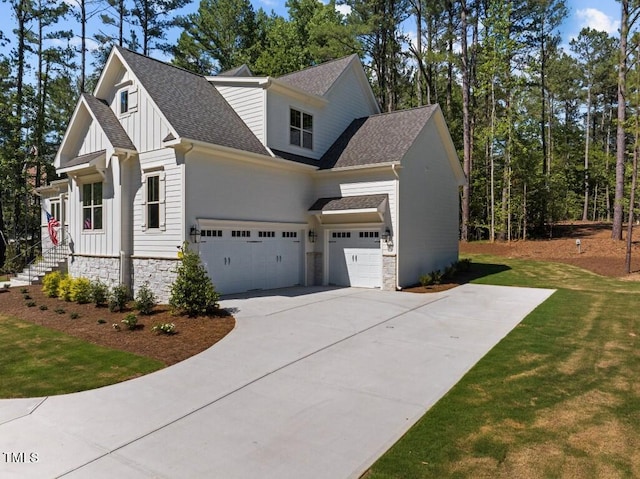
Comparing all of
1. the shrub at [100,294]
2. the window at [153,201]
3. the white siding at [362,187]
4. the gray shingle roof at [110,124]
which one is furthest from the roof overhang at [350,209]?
the shrub at [100,294]

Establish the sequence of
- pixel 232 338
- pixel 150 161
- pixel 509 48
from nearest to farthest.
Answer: pixel 232 338 → pixel 150 161 → pixel 509 48

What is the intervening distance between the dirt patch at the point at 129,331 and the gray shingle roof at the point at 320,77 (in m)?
11.4

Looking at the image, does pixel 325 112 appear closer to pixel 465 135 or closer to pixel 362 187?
pixel 362 187

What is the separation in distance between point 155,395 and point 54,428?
4.08 feet

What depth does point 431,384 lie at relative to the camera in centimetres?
600

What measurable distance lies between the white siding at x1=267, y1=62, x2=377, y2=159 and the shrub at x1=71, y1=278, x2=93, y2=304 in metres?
7.64

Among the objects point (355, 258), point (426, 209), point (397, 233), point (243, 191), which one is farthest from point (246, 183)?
point (426, 209)

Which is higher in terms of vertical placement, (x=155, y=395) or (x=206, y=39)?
(x=206, y=39)

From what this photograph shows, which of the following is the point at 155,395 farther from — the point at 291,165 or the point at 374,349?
the point at 291,165

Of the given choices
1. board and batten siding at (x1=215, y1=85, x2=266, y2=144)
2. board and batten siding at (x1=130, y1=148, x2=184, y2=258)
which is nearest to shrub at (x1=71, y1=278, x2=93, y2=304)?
board and batten siding at (x1=130, y1=148, x2=184, y2=258)

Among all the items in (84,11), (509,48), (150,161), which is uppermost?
(84,11)

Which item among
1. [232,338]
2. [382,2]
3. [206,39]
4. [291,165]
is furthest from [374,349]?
[206,39]

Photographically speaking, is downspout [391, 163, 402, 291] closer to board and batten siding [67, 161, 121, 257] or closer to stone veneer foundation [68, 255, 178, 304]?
stone veneer foundation [68, 255, 178, 304]

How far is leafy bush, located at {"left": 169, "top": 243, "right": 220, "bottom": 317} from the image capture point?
34.0 feet
